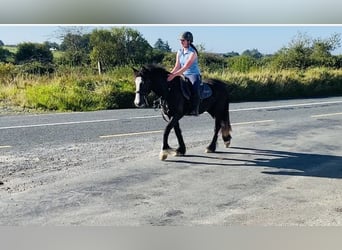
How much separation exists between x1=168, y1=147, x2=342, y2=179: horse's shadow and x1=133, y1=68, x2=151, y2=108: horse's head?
526 millimetres

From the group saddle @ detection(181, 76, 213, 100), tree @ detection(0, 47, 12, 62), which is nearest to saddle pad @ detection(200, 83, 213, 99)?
saddle @ detection(181, 76, 213, 100)

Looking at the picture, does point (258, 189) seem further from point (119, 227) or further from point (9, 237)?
point (9, 237)

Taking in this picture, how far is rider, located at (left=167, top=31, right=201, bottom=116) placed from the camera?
7.68 feet

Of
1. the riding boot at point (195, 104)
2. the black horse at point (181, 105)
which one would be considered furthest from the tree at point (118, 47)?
the riding boot at point (195, 104)

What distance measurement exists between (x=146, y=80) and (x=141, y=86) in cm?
4

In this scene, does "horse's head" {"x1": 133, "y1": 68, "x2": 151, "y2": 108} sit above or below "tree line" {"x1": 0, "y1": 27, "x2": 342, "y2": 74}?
below

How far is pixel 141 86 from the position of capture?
2.55 meters

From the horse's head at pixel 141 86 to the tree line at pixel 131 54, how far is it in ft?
0.20

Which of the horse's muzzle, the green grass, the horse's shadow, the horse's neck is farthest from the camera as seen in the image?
the horse's shadow

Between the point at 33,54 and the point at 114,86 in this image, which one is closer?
the point at 33,54

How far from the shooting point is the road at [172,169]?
2463mm

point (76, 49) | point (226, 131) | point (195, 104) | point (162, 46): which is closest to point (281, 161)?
point (226, 131)

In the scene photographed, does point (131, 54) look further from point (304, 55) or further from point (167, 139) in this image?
→ point (304, 55)

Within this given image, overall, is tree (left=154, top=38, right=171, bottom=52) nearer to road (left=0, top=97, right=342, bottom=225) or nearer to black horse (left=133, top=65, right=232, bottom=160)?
black horse (left=133, top=65, right=232, bottom=160)
